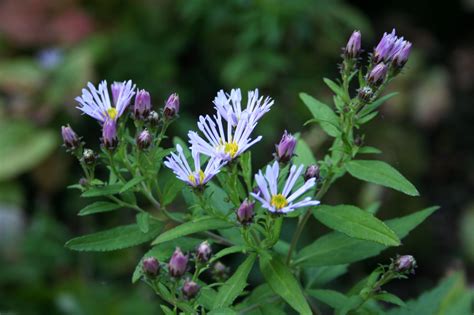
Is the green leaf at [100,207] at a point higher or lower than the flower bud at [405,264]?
higher

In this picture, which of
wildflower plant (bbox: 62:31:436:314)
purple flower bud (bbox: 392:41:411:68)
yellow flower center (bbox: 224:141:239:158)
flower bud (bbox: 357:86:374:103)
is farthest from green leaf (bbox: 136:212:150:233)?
purple flower bud (bbox: 392:41:411:68)

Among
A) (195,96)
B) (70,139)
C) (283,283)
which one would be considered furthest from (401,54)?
(195,96)

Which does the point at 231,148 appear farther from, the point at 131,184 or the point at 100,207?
the point at 100,207

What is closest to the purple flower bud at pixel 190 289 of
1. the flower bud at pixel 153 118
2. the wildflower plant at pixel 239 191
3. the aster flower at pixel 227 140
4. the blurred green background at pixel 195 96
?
the wildflower plant at pixel 239 191

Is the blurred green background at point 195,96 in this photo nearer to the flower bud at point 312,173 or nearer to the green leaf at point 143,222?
the green leaf at point 143,222

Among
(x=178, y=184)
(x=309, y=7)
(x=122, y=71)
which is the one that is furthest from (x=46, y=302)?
(x=178, y=184)

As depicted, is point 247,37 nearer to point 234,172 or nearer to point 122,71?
point 122,71
